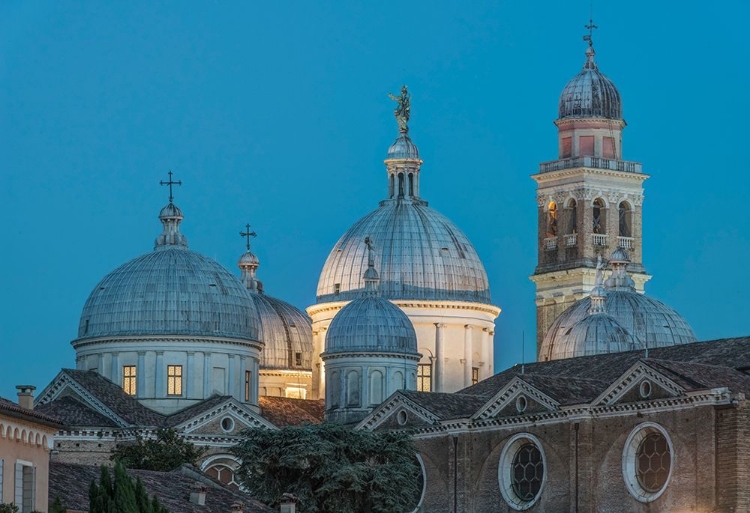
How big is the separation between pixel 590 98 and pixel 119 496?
98.7 m

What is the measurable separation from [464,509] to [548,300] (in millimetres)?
54324

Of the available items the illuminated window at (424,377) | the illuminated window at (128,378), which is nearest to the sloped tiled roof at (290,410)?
the illuminated window at (424,377)

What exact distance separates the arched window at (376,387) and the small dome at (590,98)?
42.9 metres

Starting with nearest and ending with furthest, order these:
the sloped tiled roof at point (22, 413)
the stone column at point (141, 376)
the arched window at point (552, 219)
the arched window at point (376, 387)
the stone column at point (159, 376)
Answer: the sloped tiled roof at point (22, 413) → the stone column at point (141, 376) → the stone column at point (159, 376) → the arched window at point (376, 387) → the arched window at point (552, 219)

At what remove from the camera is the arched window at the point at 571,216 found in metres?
158

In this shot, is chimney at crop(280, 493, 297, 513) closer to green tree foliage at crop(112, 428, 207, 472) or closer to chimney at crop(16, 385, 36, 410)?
chimney at crop(16, 385, 36, 410)

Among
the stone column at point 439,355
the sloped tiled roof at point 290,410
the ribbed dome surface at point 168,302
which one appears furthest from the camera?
the stone column at point 439,355

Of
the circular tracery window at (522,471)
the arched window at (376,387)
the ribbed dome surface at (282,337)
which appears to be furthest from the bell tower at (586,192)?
→ the circular tracery window at (522,471)

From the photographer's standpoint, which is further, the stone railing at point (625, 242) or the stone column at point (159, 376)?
the stone railing at point (625, 242)

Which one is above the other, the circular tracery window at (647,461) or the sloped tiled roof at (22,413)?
the circular tracery window at (647,461)

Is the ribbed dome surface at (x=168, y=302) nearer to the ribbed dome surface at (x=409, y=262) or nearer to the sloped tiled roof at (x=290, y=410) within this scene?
the sloped tiled roof at (x=290, y=410)

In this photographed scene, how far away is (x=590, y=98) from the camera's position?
15712 cm

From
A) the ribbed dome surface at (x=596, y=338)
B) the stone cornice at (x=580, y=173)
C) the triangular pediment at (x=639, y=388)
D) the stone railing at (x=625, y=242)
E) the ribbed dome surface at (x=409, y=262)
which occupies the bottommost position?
the triangular pediment at (x=639, y=388)

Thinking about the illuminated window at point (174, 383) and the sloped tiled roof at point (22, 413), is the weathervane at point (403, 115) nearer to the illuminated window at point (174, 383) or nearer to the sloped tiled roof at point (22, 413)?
the illuminated window at point (174, 383)
